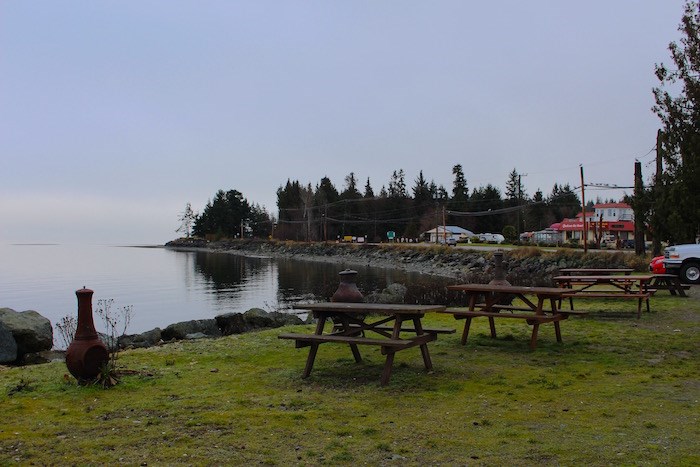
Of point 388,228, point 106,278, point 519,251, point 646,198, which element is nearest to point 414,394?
point 646,198

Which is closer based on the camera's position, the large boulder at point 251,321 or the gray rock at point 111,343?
the gray rock at point 111,343

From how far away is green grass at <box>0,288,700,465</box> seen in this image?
468 cm

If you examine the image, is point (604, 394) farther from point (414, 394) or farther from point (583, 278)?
point (583, 278)

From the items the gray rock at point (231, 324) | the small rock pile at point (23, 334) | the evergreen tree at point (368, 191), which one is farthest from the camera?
the evergreen tree at point (368, 191)

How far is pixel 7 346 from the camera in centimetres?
1253

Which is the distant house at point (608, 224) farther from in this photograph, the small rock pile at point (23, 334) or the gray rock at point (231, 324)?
the small rock pile at point (23, 334)

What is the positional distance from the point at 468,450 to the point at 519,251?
39.9 metres

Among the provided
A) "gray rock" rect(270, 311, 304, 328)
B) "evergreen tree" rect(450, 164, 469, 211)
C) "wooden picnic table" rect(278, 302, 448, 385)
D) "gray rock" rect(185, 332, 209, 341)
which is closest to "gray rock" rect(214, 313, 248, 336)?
"gray rock" rect(185, 332, 209, 341)

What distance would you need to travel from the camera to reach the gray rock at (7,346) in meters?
12.2

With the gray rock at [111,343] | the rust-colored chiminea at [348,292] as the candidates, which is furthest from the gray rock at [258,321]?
the rust-colored chiminea at [348,292]

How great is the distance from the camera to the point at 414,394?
6.50m

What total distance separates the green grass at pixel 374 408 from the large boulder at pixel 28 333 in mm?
5989

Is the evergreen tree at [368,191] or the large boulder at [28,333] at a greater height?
the evergreen tree at [368,191]

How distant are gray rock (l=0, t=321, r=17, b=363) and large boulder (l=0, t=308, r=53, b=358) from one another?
0.78 m
